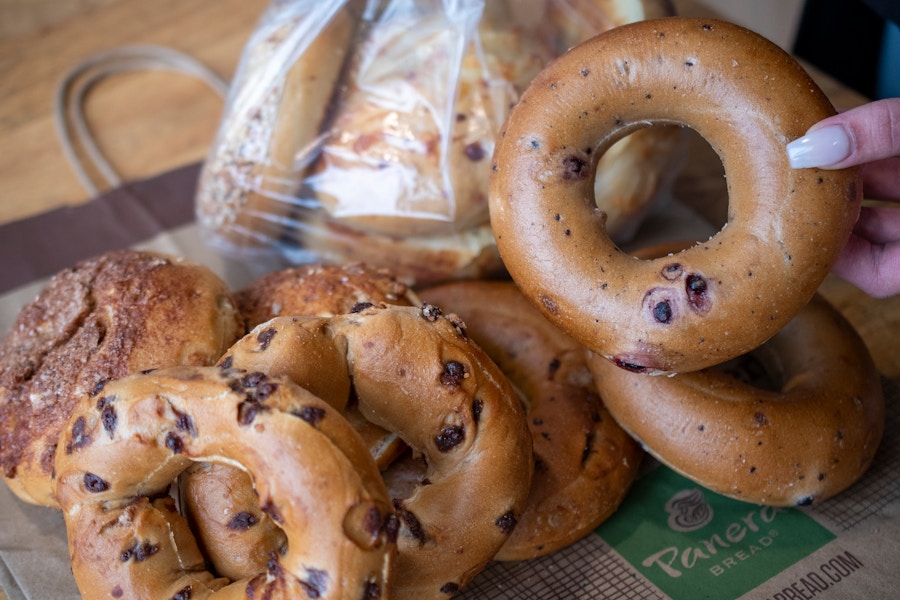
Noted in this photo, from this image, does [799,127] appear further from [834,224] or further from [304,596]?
[304,596]

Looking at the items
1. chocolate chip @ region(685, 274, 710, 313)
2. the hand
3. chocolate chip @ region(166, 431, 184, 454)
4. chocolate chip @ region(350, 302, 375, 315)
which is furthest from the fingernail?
chocolate chip @ region(166, 431, 184, 454)

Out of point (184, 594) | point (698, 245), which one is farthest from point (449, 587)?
point (698, 245)

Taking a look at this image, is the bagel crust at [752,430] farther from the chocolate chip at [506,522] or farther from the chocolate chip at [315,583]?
the chocolate chip at [315,583]

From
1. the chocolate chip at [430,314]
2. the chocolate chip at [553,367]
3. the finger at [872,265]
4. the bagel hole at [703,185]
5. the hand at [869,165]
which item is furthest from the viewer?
the bagel hole at [703,185]

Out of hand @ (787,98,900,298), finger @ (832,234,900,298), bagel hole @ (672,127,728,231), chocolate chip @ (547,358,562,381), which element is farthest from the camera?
bagel hole @ (672,127,728,231)

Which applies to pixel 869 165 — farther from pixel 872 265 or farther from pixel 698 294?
pixel 698 294

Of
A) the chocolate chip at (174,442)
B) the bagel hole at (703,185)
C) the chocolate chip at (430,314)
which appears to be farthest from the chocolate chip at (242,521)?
the bagel hole at (703,185)

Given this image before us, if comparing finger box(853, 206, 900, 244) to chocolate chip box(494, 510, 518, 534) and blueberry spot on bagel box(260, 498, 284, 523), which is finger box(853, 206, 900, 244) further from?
blueberry spot on bagel box(260, 498, 284, 523)

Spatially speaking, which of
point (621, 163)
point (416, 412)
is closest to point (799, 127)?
point (621, 163)
